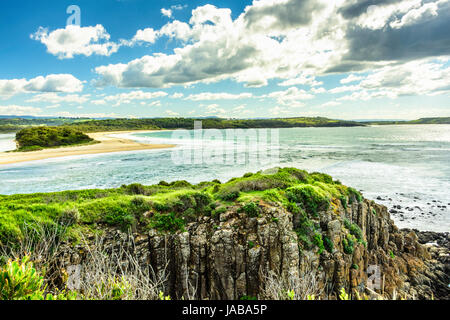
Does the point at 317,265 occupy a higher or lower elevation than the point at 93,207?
lower

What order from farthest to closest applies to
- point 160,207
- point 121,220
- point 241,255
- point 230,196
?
point 230,196 < point 160,207 < point 121,220 < point 241,255

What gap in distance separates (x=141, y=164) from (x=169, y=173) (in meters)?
9.35

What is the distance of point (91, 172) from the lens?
32.1 m

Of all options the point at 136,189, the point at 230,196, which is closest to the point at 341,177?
the point at 230,196

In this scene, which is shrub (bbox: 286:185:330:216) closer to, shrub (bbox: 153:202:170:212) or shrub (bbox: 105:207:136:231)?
shrub (bbox: 153:202:170:212)

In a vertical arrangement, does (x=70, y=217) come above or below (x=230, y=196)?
below

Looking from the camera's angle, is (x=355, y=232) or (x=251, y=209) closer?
(x=251, y=209)

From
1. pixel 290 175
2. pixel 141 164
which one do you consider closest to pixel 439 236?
pixel 290 175

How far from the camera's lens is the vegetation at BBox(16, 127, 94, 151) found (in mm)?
61875

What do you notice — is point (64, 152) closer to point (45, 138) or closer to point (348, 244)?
point (45, 138)

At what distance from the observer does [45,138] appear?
66.6 meters

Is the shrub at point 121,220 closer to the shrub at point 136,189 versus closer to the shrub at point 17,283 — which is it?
the shrub at point 136,189
